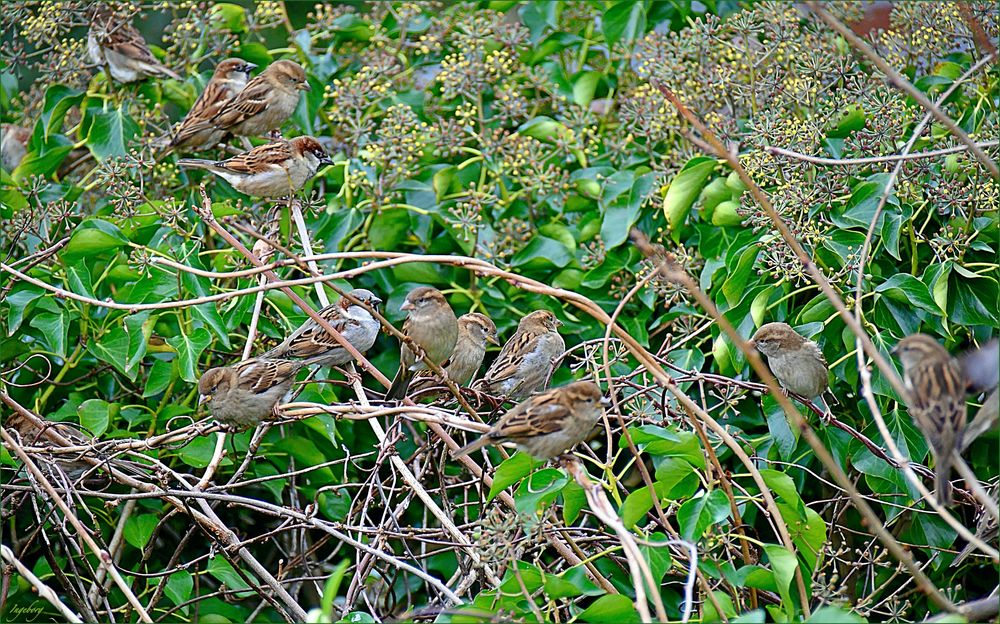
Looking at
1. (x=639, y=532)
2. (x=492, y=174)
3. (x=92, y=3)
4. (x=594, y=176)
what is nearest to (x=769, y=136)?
(x=594, y=176)

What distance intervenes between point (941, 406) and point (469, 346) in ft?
5.97

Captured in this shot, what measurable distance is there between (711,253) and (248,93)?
1959 millimetres

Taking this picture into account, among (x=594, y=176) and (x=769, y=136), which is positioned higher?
(x=769, y=136)

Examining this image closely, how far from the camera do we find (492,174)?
4.25 metres

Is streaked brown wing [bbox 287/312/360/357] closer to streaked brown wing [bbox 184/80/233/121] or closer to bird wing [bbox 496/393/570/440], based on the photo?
bird wing [bbox 496/393/570/440]

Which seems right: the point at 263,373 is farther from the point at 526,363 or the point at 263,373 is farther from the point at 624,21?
the point at 624,21

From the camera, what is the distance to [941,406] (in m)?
2.08

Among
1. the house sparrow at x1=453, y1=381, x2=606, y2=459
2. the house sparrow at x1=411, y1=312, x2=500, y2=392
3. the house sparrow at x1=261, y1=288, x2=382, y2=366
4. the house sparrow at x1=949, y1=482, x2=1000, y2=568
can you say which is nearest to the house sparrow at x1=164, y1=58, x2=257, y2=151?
the house sparrow at x1=261, y1=288, x2=382, y2=366

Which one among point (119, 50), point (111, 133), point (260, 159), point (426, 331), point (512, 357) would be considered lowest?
point (512, 357)

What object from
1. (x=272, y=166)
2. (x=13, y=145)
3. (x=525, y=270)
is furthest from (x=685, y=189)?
(x=13, y=145)

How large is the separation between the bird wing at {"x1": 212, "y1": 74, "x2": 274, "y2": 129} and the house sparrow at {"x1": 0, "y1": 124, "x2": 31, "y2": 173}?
1512 millimetres

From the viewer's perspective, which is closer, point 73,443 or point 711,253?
point 73,443

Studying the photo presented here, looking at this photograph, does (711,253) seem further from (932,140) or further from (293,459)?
(293,459)

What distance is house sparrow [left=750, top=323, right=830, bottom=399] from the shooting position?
10.4 feet
